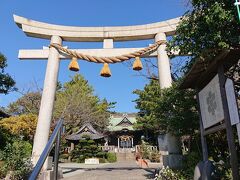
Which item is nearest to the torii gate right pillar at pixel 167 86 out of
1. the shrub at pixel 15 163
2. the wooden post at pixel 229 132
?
the wooden post at pixel 229 132

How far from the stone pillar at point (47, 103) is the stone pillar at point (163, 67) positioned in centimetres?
418

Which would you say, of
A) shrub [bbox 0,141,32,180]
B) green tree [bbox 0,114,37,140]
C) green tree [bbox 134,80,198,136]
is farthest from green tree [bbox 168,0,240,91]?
green tree [bbox 0,114,37,140]

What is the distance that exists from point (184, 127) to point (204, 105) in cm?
179

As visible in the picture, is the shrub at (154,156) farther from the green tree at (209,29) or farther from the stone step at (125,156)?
the green tree at (209,29)

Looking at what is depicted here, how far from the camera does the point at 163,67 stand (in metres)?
10.5

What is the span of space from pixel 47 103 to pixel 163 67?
473 cm

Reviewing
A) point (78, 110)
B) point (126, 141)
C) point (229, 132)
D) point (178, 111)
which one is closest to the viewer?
point (229, 132)

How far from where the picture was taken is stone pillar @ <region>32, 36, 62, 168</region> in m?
9.94

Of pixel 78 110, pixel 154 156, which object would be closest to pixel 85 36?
pixel 154 156

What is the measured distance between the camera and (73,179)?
400 inches

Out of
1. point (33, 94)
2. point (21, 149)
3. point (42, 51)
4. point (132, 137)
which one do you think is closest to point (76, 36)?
point (42, 51)

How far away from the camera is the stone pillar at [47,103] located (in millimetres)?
9938

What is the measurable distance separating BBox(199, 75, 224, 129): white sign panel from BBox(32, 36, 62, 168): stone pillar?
614cm

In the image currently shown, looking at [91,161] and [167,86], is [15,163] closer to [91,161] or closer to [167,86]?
[167,86]
